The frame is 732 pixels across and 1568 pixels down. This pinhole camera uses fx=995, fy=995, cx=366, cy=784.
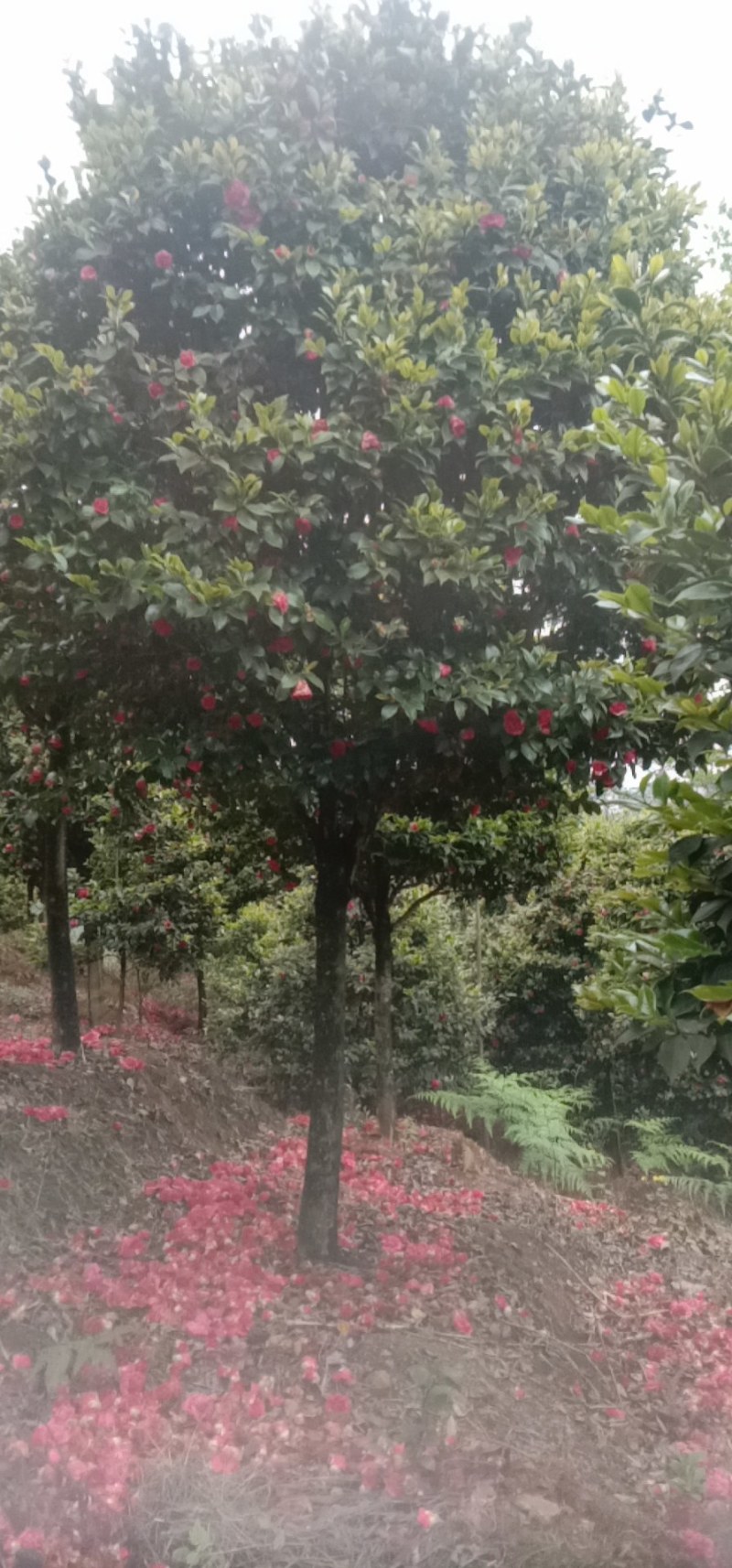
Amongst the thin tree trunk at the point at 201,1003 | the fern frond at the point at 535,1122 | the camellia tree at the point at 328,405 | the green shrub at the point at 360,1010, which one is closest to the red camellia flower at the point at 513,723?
the camellia tree at the point at 328,405

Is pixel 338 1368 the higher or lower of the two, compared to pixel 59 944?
lower

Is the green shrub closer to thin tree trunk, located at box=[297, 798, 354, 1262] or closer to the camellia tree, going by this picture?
thin tree trunk, located at box=[297, 798, 354, 1262]

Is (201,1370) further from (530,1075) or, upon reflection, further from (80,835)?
(80,835)

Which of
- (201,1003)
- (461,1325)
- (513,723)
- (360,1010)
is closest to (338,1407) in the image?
(461,1325)

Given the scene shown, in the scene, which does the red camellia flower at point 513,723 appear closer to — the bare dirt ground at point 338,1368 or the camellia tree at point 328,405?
the camellia tree at point 328,405

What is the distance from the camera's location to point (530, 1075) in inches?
368

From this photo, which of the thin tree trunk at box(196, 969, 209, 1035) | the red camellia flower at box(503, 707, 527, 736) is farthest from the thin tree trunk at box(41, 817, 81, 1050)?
the red camellia flower at box(503, 707, 527, 736)

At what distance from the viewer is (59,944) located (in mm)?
8336

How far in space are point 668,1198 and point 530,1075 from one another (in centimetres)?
176

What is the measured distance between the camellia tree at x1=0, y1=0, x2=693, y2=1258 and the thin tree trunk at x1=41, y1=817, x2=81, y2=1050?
3821 mm

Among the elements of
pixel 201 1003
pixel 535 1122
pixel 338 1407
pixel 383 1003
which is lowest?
pixel 338 1407

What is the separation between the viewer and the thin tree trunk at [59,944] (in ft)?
27.0

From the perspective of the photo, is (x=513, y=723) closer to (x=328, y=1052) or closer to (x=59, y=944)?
(x=328, y=1052)

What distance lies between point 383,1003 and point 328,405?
16.5 feet
